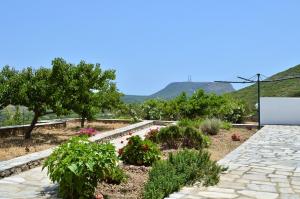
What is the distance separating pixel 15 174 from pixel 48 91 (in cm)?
499

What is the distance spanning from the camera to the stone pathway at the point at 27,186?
6.68m

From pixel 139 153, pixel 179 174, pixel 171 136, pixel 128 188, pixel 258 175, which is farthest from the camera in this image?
pixel 171 136

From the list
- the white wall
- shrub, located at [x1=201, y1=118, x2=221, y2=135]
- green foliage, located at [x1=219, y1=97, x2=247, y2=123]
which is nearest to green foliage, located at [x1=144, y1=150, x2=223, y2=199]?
shrub, located at [x1=201, y1=118, x2=221, y2=135]

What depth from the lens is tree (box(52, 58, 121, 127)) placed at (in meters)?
13.4

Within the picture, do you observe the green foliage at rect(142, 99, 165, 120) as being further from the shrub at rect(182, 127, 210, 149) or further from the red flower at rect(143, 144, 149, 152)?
the red flower at rect(143, 144, 149, 152)

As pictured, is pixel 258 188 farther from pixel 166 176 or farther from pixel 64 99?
pixel 64 99

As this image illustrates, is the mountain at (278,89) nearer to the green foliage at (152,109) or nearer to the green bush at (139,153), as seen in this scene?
the green foliage at (152,109)

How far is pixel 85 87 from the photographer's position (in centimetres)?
1427

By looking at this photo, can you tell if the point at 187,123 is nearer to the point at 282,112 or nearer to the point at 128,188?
the point at 282,112

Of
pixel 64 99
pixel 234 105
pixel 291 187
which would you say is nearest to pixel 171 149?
pixel 64 99

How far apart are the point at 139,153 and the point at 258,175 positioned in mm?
2243

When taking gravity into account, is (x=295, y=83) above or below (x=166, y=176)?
above

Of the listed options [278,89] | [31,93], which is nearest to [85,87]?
[31,93]

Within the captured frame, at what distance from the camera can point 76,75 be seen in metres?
14.8
